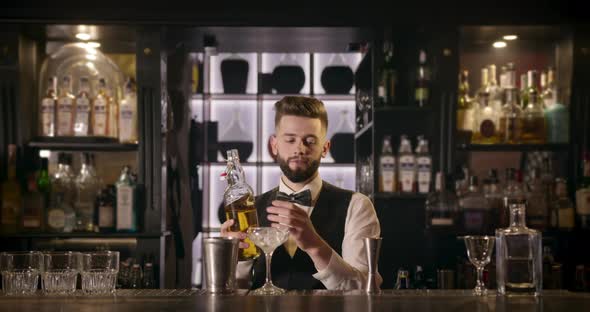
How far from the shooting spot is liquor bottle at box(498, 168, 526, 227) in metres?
4.04

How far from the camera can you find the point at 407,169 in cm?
404

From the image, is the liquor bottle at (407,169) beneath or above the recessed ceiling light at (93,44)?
beneath

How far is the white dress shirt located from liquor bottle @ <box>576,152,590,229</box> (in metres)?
1.13

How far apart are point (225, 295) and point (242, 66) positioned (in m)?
2.62

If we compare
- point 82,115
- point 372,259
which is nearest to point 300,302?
point 372,259

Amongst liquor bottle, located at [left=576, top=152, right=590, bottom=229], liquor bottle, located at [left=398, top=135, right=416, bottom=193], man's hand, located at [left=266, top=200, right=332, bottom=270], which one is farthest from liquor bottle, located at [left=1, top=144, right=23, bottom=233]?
liquor bottle, located at [left=576, top=152, right=590, bottom=229]

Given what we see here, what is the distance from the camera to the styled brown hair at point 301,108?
11.6 ft

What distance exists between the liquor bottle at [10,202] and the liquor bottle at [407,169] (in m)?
1.82

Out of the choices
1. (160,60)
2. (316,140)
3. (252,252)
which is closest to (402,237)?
(316,140)

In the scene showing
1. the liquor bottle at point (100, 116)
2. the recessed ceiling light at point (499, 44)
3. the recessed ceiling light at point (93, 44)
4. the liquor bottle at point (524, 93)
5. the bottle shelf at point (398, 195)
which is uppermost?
the recessed ceiling light at point (499, 44)

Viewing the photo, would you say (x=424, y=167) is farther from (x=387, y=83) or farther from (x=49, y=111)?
(x=49, y=111)

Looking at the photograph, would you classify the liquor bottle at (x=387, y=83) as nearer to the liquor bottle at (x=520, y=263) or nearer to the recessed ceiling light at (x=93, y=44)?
the recessed ceiling light at (x=93, y=44)

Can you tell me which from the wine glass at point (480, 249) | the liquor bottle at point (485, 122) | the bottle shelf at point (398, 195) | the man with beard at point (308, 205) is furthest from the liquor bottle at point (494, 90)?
the wine glass at point (480, 249)

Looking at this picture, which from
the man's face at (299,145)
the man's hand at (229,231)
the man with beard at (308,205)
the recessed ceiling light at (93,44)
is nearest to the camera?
the man's hand at (229,231)
